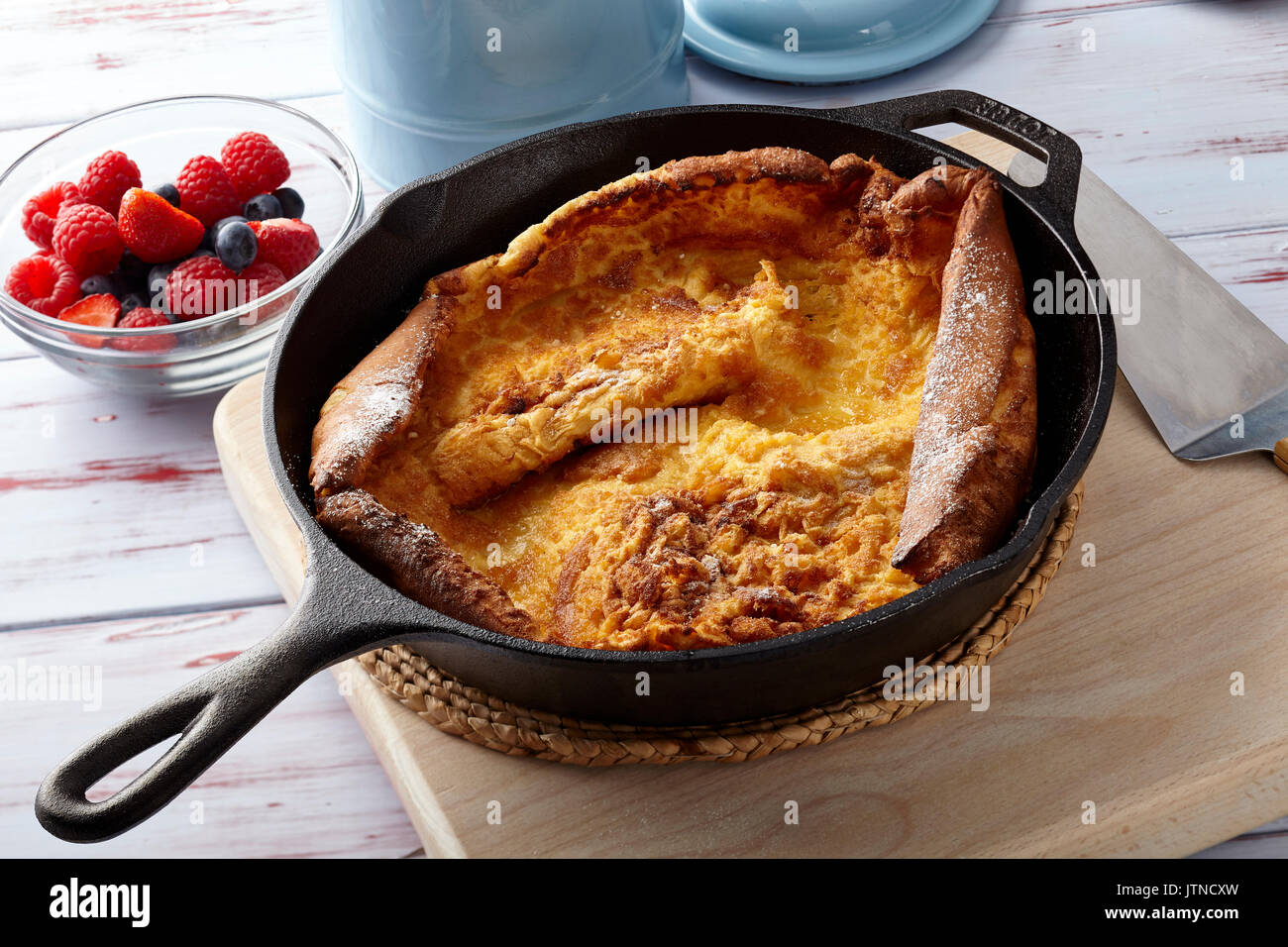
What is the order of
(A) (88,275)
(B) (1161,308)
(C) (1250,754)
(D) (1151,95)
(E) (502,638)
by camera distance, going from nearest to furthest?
(E) (502,638), (C) (1250,754), (B) (1161,308), (A) (88,275), (D) (1151,95)

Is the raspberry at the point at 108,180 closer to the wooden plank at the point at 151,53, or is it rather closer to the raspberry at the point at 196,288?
the raspberry at the point at 196,288

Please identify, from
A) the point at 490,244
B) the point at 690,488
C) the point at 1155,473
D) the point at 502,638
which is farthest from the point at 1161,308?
the point at 502,638

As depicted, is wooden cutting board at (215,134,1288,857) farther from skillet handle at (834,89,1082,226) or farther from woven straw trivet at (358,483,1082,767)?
skillet handle at (834,89,1082,226)

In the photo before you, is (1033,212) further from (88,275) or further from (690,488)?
(88,275)

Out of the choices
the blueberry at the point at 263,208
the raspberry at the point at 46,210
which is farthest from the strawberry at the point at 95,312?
the blueberry at the point at 263,208

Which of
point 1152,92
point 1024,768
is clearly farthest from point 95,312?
point 1152,92
